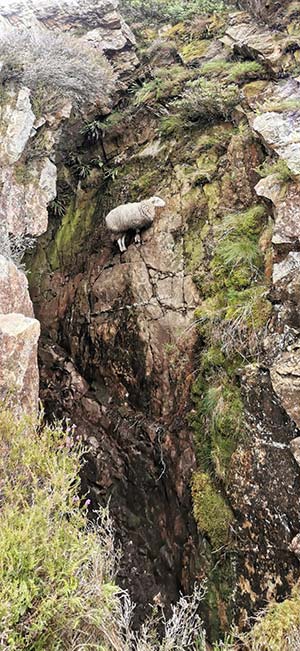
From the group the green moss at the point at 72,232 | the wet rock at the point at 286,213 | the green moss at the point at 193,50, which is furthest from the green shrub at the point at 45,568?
the green moss at the point at 193,50

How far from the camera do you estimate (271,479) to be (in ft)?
14.8

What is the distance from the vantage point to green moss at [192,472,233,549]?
4941mm

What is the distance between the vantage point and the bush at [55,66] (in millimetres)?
7625

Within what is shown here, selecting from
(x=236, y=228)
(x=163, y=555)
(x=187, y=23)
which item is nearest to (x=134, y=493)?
(x=163, y=555)

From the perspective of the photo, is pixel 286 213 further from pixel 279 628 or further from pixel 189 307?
pixel 279 628

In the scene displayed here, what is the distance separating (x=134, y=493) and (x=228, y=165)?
5690 mm

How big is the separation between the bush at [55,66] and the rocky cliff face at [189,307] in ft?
1.70

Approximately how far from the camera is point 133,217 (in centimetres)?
730

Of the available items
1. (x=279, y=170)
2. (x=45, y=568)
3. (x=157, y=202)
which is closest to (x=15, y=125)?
(x=157, y=202)

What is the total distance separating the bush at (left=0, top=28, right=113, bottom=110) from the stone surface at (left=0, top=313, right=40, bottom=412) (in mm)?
4979

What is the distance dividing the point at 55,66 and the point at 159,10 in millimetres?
5018

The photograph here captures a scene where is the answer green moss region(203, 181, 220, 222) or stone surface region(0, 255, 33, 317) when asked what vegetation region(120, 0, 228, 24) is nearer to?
green moss region(203, 181, 220, 222)

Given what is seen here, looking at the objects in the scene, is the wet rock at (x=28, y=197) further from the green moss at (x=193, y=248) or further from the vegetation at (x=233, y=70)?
the vegetation at (x=233, y=70)

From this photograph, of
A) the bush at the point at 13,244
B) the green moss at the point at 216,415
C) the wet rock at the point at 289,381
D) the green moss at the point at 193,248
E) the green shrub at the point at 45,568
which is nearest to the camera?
the green shrub at the point at 45,568
